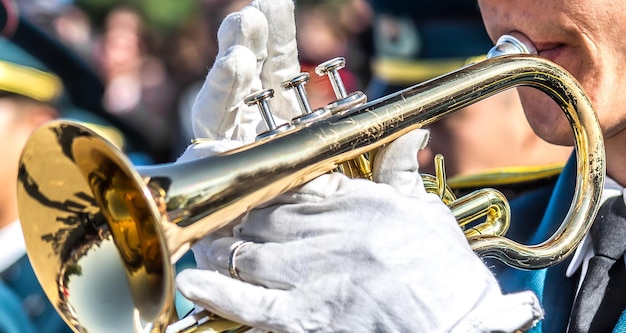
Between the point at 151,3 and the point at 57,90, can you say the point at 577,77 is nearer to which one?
the point at 57,90

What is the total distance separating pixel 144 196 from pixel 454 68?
2.51m

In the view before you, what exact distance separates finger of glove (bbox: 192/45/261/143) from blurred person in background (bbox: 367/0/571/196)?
1.69 meters

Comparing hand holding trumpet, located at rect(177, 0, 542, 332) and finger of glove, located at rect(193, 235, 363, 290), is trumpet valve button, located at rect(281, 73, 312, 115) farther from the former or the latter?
finger of glove, located at rect(193, 235, 363, 290)

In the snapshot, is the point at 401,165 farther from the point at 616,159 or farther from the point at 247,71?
the point at 616,159

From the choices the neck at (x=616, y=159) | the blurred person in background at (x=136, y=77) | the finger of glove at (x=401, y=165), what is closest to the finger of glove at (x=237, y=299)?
the finger of glove at (x=401, y=165)

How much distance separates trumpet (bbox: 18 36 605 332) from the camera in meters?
1.37

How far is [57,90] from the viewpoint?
394cm

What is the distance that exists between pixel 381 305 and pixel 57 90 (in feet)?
9.26

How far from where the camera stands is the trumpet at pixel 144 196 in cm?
137

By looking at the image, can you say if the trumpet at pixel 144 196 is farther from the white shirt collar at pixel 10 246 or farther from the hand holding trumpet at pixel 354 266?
the white shirt collar at pixel 10 246

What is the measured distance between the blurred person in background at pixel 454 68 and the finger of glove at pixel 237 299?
6.48ft

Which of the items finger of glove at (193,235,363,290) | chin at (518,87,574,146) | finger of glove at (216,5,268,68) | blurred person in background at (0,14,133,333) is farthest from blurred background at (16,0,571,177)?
finger of glove at (193,235,363,290)

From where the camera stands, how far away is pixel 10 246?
3504mm

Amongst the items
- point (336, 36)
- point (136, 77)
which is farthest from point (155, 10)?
point (336, 36)
